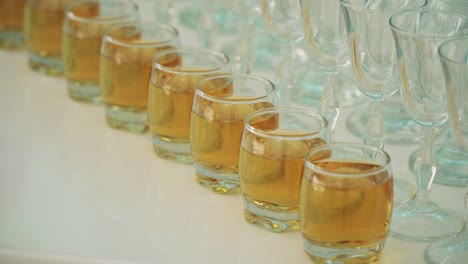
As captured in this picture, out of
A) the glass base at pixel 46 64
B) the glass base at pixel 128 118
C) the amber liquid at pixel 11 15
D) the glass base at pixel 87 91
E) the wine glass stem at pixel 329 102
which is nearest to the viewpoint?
the wine glass stem at pixel 329 102

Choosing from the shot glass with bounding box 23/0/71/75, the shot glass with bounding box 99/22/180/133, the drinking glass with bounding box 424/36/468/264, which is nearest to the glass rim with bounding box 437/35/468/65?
the drinking glass with bounding box 424/36/468/264

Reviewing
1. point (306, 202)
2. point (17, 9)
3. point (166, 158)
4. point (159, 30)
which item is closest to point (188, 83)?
point (166, 158)

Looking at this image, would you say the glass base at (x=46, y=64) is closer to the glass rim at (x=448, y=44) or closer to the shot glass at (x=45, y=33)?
the shot glass at (x=45, y=33)

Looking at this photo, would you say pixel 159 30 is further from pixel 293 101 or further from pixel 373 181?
pixel 373 181

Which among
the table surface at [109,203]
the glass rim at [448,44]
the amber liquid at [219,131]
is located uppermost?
the glass rim at [448,44]

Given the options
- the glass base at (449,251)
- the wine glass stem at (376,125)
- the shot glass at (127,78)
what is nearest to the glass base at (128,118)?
the shot glass at (127,78)

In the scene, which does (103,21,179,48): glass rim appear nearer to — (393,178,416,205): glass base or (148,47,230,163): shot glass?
(148,47,230,163): shot glass
